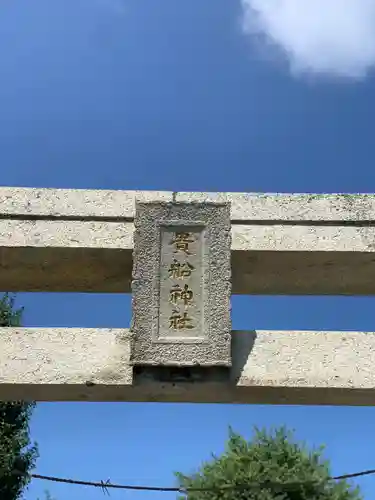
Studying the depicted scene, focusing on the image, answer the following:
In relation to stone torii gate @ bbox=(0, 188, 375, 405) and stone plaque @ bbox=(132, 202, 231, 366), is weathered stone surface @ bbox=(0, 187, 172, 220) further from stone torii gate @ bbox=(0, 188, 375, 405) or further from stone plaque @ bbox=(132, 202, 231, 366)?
stone plaque @ bbox=(132, 202, 231, 366)

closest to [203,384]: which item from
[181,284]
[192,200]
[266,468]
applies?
[181,284]

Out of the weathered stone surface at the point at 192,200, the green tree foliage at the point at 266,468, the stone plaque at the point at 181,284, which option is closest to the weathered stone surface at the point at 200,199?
the weathered stone surface at the point at 192,200

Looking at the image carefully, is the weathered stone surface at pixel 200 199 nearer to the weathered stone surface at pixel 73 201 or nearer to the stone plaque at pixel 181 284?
the weathered stone surface at pixel 73 201

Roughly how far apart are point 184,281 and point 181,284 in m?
0.02

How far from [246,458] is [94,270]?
28.1 ft

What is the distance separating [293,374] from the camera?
3395 millimetres

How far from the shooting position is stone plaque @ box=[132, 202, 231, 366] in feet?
10.8

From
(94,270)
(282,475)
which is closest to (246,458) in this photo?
(282,475)

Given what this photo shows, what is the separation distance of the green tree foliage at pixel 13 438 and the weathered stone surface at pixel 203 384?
26.2 ft

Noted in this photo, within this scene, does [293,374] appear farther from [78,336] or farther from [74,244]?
[74,244]

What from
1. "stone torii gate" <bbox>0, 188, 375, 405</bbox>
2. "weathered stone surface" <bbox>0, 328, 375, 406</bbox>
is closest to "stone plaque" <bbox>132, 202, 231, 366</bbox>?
"stone torii gate" <bbox>0, 188, 375, 405</bbox>

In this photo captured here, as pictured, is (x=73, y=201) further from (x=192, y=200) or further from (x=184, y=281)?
(x=184, y=281)

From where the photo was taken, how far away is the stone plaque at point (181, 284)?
130 inches

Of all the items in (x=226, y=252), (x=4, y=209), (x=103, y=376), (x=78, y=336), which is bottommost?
(x=103, y=376)
